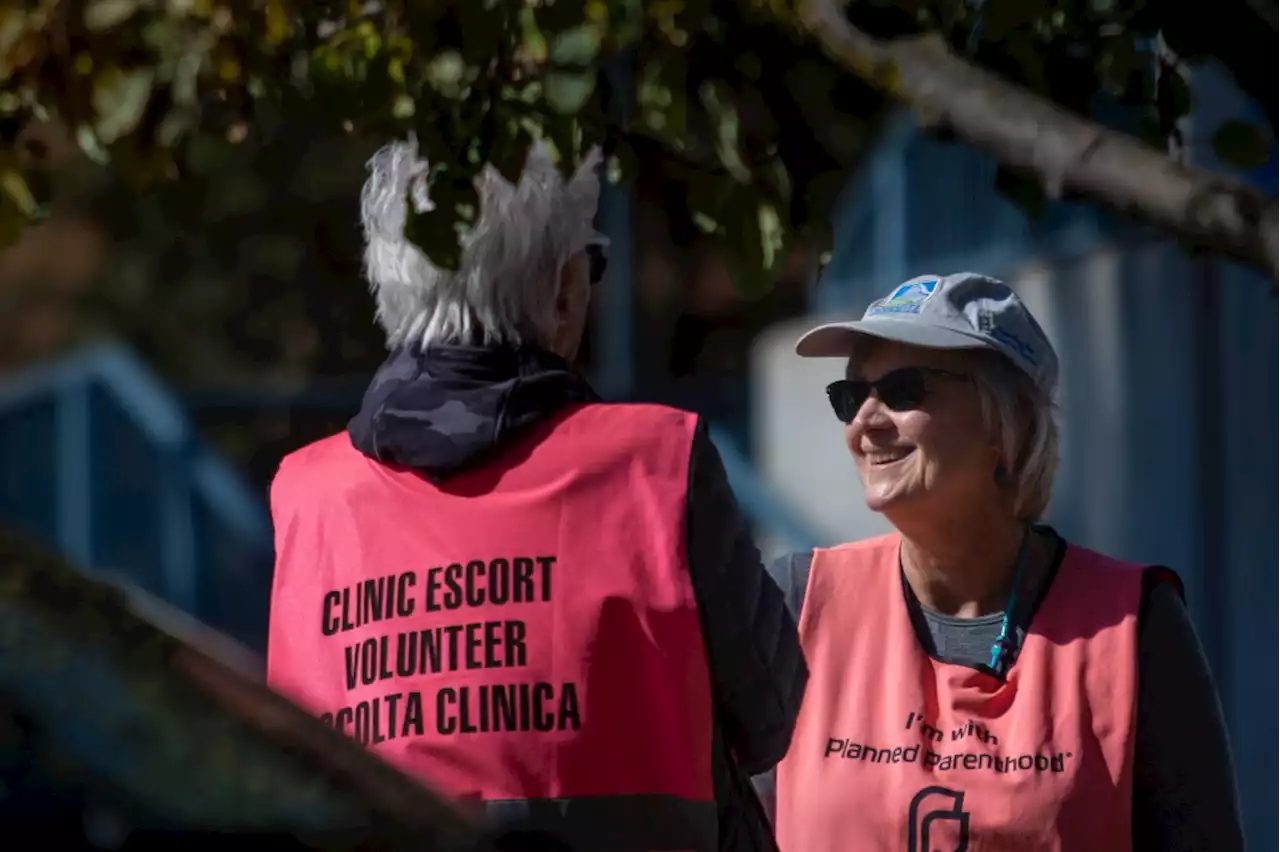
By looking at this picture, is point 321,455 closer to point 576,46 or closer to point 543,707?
point 543,707

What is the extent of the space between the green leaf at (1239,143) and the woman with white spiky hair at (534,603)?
778 mm

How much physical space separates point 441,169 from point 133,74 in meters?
0.55

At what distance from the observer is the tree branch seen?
266 centimetres

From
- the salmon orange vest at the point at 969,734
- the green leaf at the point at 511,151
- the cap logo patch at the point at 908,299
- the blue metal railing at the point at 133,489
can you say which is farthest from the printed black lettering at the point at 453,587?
the blue metal railing at the point at 133,489

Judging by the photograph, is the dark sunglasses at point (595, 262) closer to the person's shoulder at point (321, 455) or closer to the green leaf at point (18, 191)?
the person's shoulder at point (321, 455)

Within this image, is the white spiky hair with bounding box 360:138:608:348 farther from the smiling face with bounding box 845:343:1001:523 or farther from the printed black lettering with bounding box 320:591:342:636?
the smiling face with bounding box 845:343:1001:523

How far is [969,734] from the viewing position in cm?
365

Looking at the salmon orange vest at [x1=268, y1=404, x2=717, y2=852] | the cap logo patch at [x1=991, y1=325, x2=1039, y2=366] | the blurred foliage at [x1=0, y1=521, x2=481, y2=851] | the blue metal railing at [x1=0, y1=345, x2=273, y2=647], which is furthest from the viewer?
the blue metal railing at [x1=0, y1=345, x2=273, y2=647]

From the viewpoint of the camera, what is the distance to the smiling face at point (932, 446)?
12.7ft

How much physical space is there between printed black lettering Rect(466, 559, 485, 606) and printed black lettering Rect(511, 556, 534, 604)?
1.6 inches

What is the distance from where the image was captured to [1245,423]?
7055mm

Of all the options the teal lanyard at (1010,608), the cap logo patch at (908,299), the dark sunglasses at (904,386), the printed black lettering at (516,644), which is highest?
the cap logo patch at (908,299)

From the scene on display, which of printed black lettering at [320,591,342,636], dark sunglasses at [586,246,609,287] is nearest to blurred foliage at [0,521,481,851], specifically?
printed black lettering at [320,591,342,636]

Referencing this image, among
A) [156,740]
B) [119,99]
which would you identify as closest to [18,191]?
[119,99]
